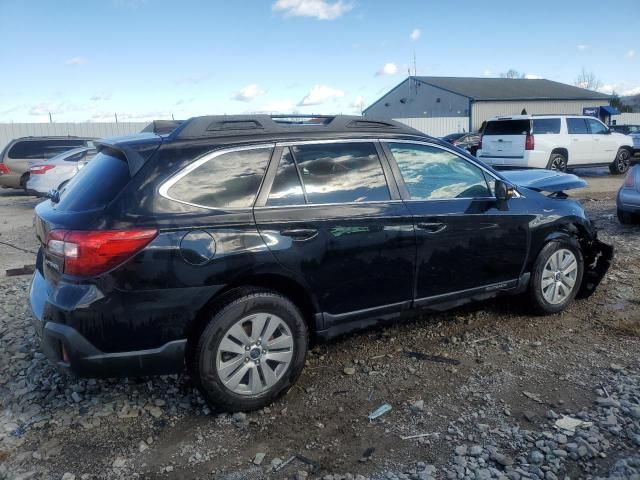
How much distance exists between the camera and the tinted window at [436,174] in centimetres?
386

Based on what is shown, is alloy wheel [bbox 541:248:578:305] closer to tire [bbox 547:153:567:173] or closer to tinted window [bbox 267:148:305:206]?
tinted window [bbox 267:148:305:206]

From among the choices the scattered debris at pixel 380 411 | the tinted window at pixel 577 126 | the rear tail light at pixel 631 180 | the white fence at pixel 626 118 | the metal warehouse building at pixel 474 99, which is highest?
the metal warehouse building at pixel 474 99

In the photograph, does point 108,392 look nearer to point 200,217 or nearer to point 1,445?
point 1,445

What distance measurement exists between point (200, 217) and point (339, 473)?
1.59 meters

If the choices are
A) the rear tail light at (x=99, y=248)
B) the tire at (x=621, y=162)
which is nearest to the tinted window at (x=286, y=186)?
the rear tail light at (x=99, y=248)

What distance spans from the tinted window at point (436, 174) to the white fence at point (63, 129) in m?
25.9

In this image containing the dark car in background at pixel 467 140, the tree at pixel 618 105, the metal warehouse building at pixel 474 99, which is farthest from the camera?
the tree at pixel 618 105

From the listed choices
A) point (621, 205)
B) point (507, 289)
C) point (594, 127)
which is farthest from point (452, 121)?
point (507, 289)

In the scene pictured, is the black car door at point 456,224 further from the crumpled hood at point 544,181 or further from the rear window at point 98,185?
the rear window at point 98,185

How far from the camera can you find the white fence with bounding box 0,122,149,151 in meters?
26.8

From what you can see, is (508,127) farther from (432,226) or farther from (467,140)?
(432,226)

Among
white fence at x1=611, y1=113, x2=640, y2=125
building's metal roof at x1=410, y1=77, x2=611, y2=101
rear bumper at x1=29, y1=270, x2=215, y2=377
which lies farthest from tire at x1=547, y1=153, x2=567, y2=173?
white fence at x1=611, y1=113, x2=640, y2=125

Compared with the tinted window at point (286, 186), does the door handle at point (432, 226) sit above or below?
below

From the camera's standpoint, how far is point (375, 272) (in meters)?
3.59
